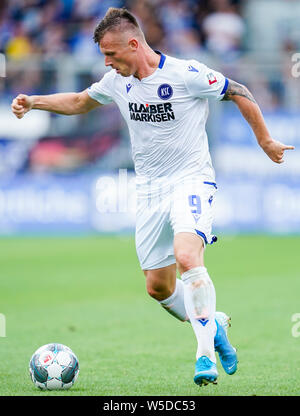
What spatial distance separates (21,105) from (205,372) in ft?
8.34

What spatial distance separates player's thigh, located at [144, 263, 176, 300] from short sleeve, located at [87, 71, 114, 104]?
1.38 metres

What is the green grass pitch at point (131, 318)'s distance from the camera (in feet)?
22.0

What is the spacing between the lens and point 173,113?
22.4ft

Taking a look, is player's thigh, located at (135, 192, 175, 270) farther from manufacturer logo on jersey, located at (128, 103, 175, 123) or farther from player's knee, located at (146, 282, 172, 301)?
manufacturer logo on jersey, located at (128, 103, 175, 123)

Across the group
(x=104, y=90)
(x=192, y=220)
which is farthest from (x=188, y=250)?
(x=104, y=90)

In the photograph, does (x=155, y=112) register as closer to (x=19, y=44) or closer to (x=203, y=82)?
(x=203, y=82)

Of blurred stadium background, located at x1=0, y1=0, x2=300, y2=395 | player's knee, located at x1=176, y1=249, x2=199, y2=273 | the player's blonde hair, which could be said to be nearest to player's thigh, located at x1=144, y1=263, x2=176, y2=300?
player's knee, located at x1=176, y1=249, x2=199, y2=273

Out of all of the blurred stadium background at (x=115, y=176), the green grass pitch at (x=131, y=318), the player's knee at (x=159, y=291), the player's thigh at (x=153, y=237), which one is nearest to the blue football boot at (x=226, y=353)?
the green grass pitch at (x=131, y=318)

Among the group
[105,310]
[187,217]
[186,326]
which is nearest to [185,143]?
[187,217]

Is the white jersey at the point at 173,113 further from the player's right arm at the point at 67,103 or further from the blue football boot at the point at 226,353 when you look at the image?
the blue football boot at the point at 226,353

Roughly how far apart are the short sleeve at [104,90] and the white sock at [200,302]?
1.72m

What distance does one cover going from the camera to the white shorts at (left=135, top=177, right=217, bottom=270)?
21.4 feet
